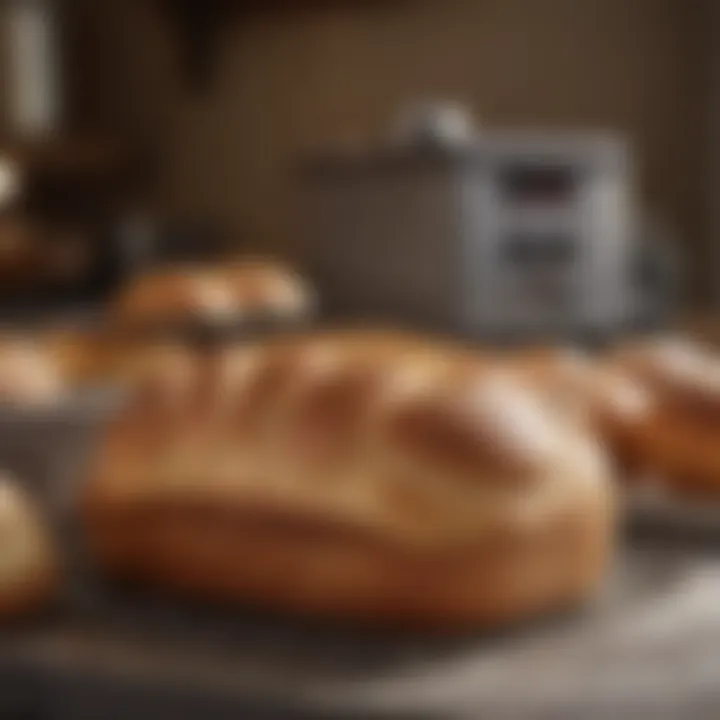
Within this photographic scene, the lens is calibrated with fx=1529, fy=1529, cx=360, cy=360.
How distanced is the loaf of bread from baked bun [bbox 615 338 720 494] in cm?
59

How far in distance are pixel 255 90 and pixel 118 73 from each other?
0.25 metres

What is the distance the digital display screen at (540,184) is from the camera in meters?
1.71

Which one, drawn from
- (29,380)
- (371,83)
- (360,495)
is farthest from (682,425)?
(371,83)

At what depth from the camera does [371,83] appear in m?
2.38

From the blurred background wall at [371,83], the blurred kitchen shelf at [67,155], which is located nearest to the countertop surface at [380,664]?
the blurred background wall at [371,83]

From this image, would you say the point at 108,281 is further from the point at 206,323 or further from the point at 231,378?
the point at 231,378

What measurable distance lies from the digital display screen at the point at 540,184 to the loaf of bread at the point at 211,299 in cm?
29

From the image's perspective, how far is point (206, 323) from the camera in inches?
44.3

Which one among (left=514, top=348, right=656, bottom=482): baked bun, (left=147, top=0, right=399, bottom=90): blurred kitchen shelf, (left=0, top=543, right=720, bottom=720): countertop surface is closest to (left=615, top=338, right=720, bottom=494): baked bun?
(left=514, top=348, right=656, bottom=482): baked bun

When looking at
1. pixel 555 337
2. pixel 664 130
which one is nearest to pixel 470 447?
pixel 555 337

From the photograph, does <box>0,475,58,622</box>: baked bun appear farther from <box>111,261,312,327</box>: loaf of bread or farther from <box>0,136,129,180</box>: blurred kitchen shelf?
<box>0,136,129,180</box>: blurred kitchen shelf

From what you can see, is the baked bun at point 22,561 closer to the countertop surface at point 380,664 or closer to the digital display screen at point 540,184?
the countertop surface at point 380,664

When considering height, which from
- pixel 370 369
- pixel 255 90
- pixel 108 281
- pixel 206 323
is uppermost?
pixel 255 90

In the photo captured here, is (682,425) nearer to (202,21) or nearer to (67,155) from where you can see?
(67,155)
